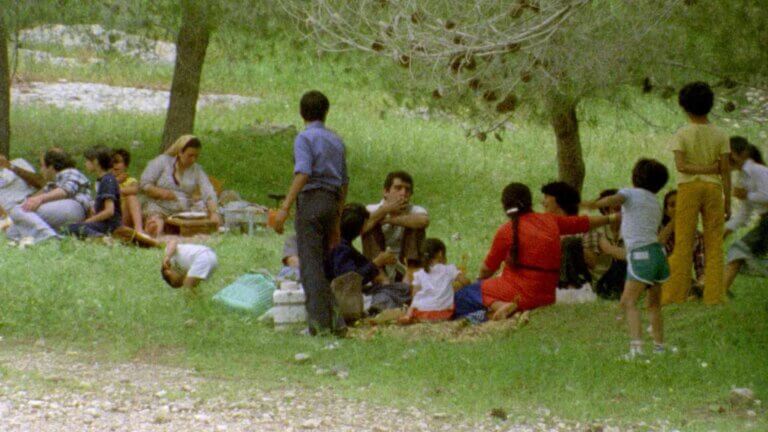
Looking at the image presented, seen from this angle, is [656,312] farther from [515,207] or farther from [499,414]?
[499,414]

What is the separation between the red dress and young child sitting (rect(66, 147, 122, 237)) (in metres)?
4.28

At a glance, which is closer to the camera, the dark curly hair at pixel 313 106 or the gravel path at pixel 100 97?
the dark curly hair at pixel 313 106

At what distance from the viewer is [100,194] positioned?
41.1ft

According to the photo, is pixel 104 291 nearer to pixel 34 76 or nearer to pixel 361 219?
pixel 361 219

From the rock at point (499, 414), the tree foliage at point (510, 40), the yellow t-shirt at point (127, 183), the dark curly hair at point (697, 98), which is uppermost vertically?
the tree foliage at point (510, 40)

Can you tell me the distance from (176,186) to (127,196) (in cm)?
52

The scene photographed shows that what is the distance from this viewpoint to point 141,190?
13.6m

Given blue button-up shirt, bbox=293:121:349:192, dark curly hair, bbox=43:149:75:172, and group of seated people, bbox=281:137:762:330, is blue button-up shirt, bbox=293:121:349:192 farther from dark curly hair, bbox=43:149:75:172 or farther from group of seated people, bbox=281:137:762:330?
dark curly hair, bbox=43:149:75:172

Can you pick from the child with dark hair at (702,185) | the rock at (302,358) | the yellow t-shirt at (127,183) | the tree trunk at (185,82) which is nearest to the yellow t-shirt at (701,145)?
the child with dark hair at (702,185)

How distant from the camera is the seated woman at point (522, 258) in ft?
31.0

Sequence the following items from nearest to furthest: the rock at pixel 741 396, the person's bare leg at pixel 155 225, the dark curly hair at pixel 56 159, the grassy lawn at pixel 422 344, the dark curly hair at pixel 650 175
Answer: the rock at pixel 741 396 < the grassy lawn at pixel 422 344 < the dark curly hair at pixel 650 175 < the dark curly hair at pixel 56 159 < the person's bare leg at pixel 155 225

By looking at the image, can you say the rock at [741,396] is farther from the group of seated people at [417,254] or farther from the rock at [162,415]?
the rock at [162,415]

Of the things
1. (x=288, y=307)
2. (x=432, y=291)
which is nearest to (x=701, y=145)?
(x=432, y=291)

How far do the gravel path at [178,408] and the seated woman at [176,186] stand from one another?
18.5 ft
